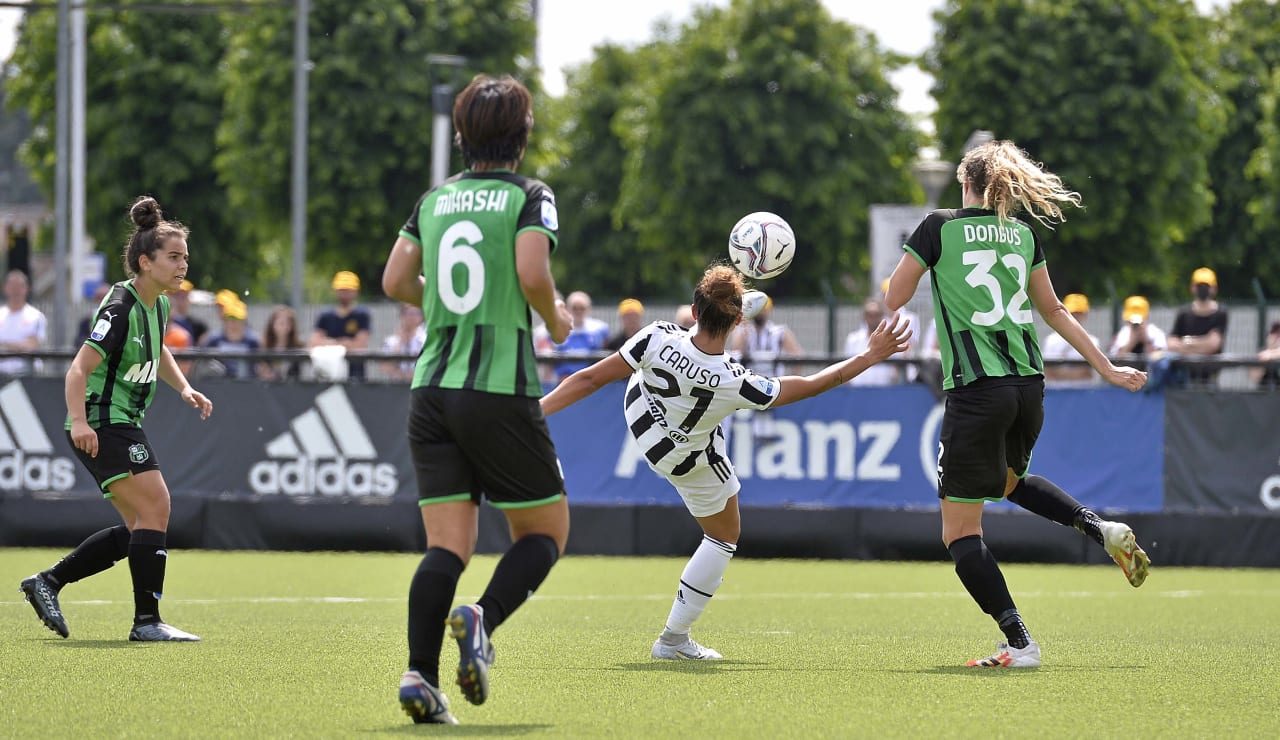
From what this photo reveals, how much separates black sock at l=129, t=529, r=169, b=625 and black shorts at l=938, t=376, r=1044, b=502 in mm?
3461

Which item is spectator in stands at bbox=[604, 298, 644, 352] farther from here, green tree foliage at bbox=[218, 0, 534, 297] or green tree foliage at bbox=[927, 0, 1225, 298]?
green tree foliage at bbox=[927, 0, 1225, 298]

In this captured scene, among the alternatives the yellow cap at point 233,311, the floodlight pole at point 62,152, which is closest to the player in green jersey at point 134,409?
the yellow cap at point 233,311

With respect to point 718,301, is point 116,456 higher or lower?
lower

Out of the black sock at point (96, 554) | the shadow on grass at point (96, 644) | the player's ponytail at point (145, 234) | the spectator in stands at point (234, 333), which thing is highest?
the player's ponytail at point (145, 234)

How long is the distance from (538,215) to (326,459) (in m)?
9.09

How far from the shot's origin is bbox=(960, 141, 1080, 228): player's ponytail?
715cm

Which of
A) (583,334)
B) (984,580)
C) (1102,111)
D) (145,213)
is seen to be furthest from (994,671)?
(1102,111)

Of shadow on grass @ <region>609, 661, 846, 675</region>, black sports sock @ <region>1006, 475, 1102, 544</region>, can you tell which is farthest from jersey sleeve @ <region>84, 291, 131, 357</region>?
black sports sock @ <region>1006, 475, 1102, 544</region>

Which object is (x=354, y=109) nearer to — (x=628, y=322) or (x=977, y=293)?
(x=628, y=322)

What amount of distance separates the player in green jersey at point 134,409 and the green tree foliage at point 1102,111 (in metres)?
30.5

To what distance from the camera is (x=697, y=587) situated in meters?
7.46

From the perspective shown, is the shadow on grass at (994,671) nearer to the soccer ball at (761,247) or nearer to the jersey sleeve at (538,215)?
the soccer ball at (761,247)

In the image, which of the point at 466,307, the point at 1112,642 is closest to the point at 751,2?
the point at 1112,642

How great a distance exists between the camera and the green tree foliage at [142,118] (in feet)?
138
